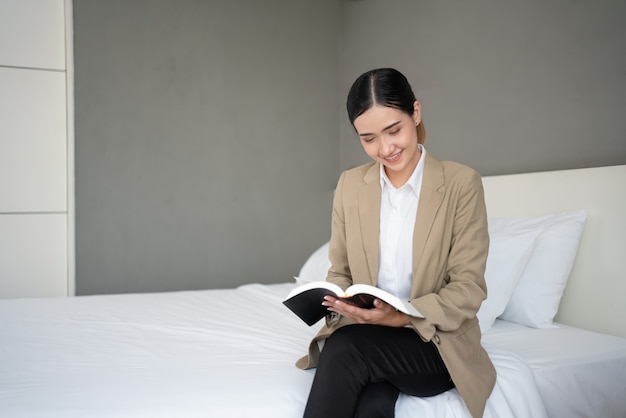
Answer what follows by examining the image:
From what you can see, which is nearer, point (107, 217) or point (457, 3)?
point (457, 3)

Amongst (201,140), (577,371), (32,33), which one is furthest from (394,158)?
(32,33)

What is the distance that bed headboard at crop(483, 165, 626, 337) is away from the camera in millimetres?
1955

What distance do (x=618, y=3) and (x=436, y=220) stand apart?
1.20 metres

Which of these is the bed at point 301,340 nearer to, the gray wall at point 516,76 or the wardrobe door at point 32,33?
the gray wall at point 516,76

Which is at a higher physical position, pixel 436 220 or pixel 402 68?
pixel 402 68

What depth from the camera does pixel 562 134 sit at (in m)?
2.28

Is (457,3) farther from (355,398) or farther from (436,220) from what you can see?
(355,398)

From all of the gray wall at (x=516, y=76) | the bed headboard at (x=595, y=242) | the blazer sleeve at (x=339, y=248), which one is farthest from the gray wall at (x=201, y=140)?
the blazer sleeve at (x=339, y=248)

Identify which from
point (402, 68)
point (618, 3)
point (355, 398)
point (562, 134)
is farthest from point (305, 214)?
point (355, 398)

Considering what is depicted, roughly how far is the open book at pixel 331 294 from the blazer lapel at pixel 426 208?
0.20 meters

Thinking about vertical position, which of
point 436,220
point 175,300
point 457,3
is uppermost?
point 457,3

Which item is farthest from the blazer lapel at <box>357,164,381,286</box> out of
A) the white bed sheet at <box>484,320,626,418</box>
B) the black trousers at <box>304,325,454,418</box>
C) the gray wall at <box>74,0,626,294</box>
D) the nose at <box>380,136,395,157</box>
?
the gray wall at <box>74,0,626,294</box>

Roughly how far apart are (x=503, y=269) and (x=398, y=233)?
2.21 feet

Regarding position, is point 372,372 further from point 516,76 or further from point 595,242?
point 516,76
